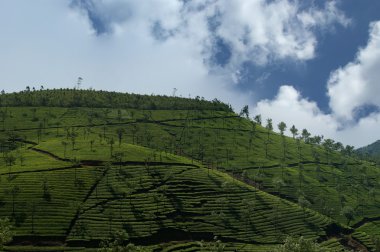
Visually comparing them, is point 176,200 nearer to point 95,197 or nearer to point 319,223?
point 95,197

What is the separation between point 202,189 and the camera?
183m

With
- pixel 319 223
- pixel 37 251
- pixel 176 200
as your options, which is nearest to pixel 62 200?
pixel 37 251

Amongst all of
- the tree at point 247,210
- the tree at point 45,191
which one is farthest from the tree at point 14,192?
the tree at point 247,210

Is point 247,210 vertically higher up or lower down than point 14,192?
lower down

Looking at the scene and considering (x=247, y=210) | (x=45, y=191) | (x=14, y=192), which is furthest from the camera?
(x=247, y=210)

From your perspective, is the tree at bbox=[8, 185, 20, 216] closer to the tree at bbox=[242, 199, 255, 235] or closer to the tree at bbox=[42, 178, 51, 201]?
the tree at bbox=[42, 178, 51, 201]

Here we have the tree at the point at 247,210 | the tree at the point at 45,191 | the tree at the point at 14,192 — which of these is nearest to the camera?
the tree at the point at 14,192

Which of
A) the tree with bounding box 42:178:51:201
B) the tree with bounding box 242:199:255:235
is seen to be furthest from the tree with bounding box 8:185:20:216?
the tree with bounding box 242:199:255:235

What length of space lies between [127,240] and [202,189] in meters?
49.4

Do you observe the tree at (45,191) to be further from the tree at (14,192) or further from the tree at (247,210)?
the tree at (247,210)

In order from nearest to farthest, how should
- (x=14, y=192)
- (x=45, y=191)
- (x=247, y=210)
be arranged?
1. (x=14, y=192)
2. (x=45, y=191)
3. (x=247, y=210)

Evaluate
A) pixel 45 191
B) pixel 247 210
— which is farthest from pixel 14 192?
pixel 247 210

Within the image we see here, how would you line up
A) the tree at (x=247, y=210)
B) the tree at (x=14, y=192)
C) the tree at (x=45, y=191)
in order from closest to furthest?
1. the tree at (x=14, y=192)
2. the tree at (x=45, y=191)
3. the tree at (x=247, y=210)

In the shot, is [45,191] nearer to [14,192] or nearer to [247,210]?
[14,192]
